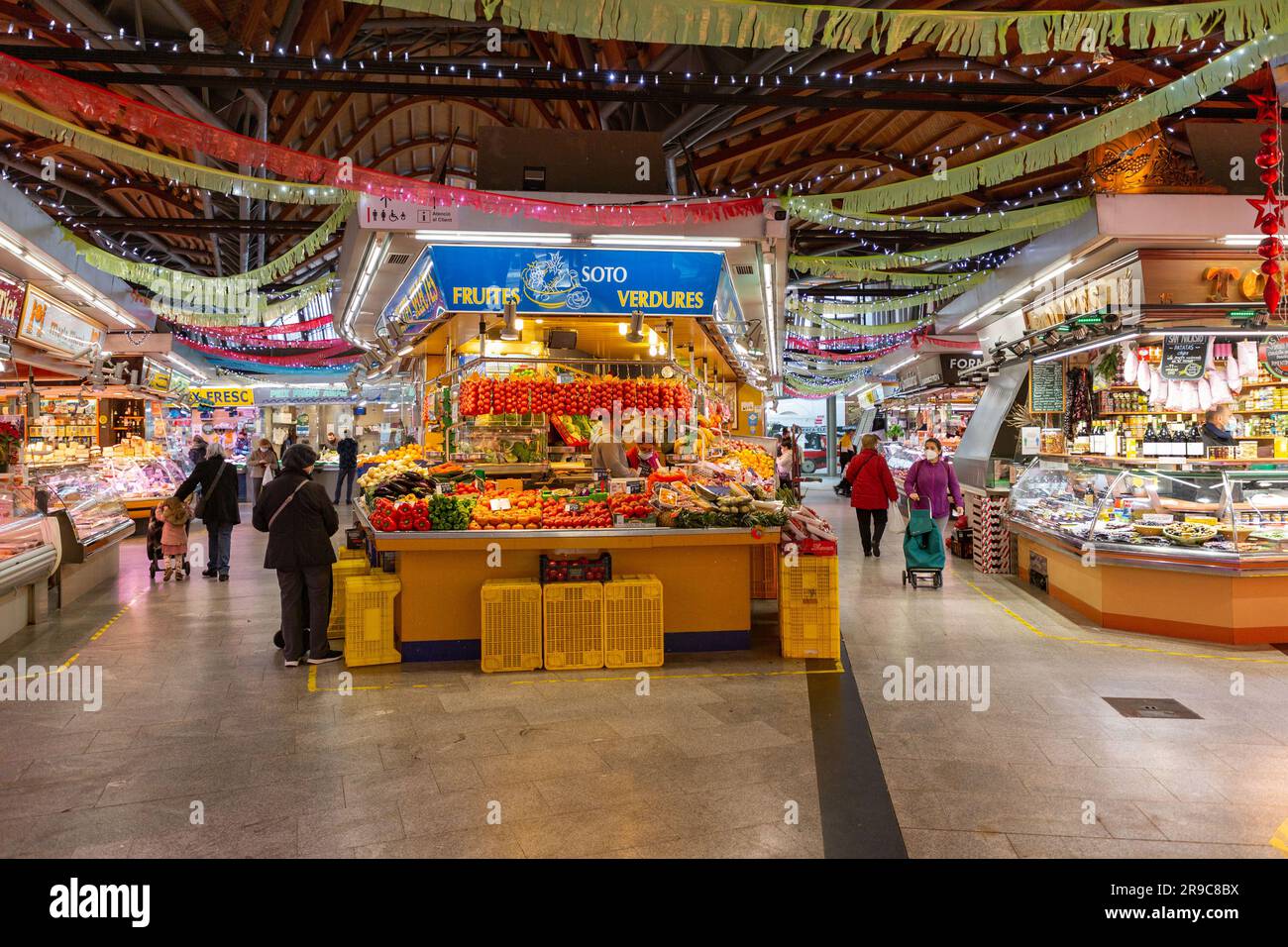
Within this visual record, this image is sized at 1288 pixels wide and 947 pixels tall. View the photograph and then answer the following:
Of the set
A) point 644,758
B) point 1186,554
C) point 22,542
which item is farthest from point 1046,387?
point 22,542

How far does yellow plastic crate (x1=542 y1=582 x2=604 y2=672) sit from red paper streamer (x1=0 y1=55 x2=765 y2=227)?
3.16m

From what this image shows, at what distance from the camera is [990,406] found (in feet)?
39.6

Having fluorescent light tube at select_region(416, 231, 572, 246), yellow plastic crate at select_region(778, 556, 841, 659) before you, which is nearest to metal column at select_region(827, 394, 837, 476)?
fluorescent light tube at select_region(416, 231, 572, 246)

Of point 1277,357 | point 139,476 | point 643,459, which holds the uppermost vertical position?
point 1277,357

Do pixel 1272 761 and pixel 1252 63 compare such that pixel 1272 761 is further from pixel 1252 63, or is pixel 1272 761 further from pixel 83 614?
pixel 83 614

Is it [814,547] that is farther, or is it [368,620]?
[814,547]

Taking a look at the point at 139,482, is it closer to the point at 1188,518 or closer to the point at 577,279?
the point at 577,279

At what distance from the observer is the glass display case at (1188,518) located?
20.6ft

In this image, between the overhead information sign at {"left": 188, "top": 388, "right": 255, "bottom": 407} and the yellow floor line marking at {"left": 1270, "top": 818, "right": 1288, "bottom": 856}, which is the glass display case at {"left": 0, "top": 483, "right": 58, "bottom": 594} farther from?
the overhead information sign at {"left": 188, "top": 388, "right": 255, "bottom": 407}

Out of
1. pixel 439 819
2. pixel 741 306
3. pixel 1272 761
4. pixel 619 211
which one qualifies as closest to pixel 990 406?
pixel 741 306

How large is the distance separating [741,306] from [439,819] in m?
8.45

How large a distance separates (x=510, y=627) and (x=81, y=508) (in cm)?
665

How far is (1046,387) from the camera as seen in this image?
11.0 meters

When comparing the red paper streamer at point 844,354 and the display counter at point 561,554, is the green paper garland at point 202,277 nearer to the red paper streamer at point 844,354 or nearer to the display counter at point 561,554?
the display counter at point 561,554
